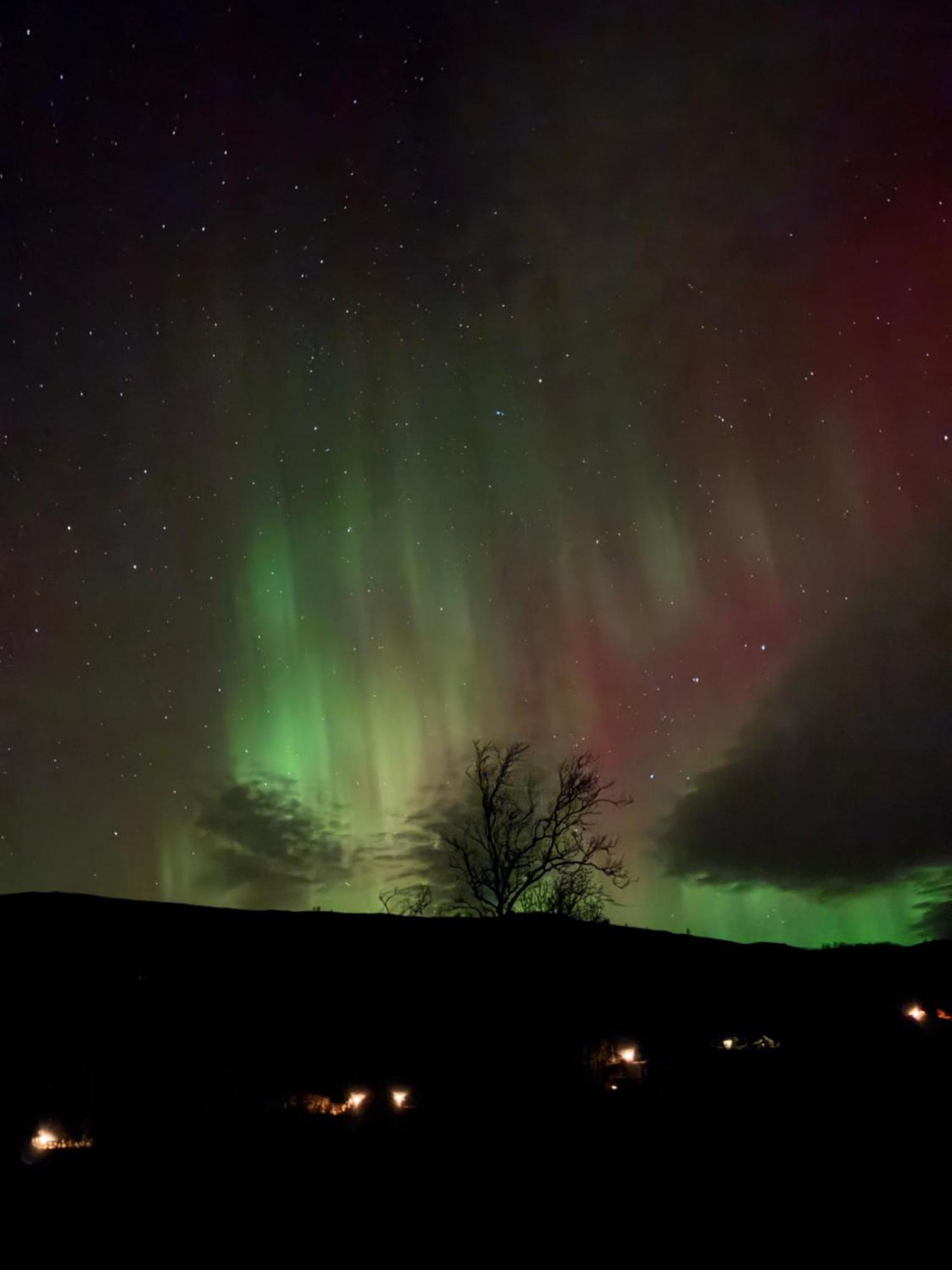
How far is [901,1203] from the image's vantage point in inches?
223

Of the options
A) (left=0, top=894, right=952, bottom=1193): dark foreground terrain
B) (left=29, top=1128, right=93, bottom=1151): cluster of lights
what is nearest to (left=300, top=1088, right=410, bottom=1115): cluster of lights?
(left=0, top=894, right=952, bottom=1193): dark foreground terrain

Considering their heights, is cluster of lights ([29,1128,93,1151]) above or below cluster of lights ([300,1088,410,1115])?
above

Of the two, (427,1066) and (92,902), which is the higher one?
(92,902)

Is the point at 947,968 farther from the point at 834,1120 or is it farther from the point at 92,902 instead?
the point at 92,902

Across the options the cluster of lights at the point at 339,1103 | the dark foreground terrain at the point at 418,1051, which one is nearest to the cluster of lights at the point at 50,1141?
the dark foreground terrain at the point at 418,1051

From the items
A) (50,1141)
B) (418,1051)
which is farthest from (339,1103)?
(50,1141)

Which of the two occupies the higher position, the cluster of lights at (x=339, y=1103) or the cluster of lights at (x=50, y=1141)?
the cluster of lights at (x=50, y=1141)

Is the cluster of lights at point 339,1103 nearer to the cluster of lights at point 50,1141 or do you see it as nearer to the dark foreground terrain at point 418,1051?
the dark foreground terrain at point 418,1051

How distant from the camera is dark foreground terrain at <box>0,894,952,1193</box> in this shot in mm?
7246

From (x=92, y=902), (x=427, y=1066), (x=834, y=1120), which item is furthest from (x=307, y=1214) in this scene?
(x=92, y=902)

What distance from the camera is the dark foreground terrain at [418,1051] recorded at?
7246mm

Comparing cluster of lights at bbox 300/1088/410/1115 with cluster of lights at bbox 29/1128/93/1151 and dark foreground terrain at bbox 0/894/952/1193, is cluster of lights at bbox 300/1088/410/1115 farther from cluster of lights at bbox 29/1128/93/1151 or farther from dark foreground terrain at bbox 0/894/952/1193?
cluster of lights at bbox 29/1128/93/1151

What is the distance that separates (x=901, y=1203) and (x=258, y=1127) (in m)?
6.70

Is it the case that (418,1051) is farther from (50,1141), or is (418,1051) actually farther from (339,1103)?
(50,1141)
